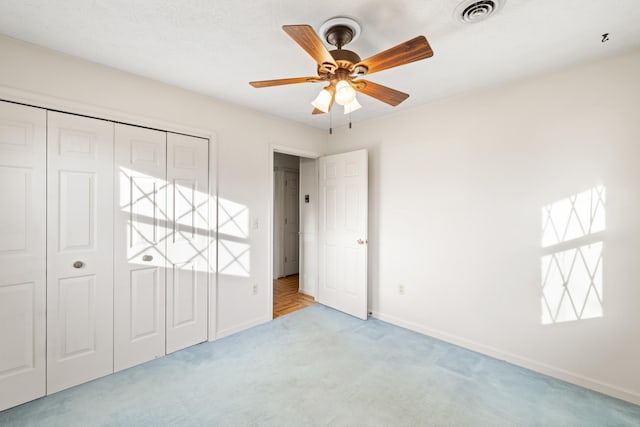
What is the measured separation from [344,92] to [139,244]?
209 cm

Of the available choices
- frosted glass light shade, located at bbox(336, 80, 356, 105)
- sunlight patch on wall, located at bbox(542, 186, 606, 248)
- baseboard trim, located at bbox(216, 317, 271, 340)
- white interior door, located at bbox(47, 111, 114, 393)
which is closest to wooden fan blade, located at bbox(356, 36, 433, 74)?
frosted glass light shade, located at bbox(336, 80, 356, 105)

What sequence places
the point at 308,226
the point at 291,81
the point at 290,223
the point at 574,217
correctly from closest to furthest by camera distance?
the point at 291,81, the point at 574,217, the point at 308,226, the point at 290,223

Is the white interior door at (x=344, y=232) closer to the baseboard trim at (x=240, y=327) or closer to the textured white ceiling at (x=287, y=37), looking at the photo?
the baseboard trim at (x=240, y=327)

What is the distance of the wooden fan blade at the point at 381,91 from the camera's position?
67.1 inches

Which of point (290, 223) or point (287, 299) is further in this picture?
point (290, 223)

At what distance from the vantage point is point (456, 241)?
2.76 metres

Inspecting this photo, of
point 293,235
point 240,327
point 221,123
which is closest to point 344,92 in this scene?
point 221,123

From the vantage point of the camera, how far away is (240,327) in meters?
3.00

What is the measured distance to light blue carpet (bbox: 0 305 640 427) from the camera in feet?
5.77

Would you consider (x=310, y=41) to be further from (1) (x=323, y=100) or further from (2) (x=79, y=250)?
(2) (x=79, y=250)

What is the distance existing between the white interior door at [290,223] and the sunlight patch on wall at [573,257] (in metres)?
3.99

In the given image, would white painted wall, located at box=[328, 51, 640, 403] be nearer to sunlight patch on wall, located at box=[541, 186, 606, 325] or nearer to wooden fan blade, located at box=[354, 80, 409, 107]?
sunlight patch on wall, located at box=[541, 186, 606, 325]

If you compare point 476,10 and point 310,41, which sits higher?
point 476,10

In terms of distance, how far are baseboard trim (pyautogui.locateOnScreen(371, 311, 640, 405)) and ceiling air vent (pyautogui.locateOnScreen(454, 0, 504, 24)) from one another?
2.62 metres
